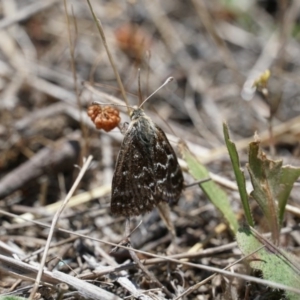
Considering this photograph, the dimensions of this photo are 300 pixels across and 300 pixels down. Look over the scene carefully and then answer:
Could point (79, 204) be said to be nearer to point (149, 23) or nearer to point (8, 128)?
point (8, 128)

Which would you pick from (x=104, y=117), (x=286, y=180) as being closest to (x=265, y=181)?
(x=286, y=180)

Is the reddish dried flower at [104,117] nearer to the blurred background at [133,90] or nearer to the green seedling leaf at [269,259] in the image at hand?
the blurred background at [133,90]

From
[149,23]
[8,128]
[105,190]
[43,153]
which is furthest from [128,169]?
[149,23]

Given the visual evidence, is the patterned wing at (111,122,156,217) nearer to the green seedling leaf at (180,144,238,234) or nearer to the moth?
the moth

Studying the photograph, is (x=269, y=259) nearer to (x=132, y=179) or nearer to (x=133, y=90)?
(x=132, y=179)

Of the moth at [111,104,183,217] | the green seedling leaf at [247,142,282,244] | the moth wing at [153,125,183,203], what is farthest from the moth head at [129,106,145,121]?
the green seedling leaf at [247,142,282,244]

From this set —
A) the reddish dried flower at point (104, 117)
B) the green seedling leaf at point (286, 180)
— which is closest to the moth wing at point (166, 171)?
the reddish dried flower at point (104, 117)
